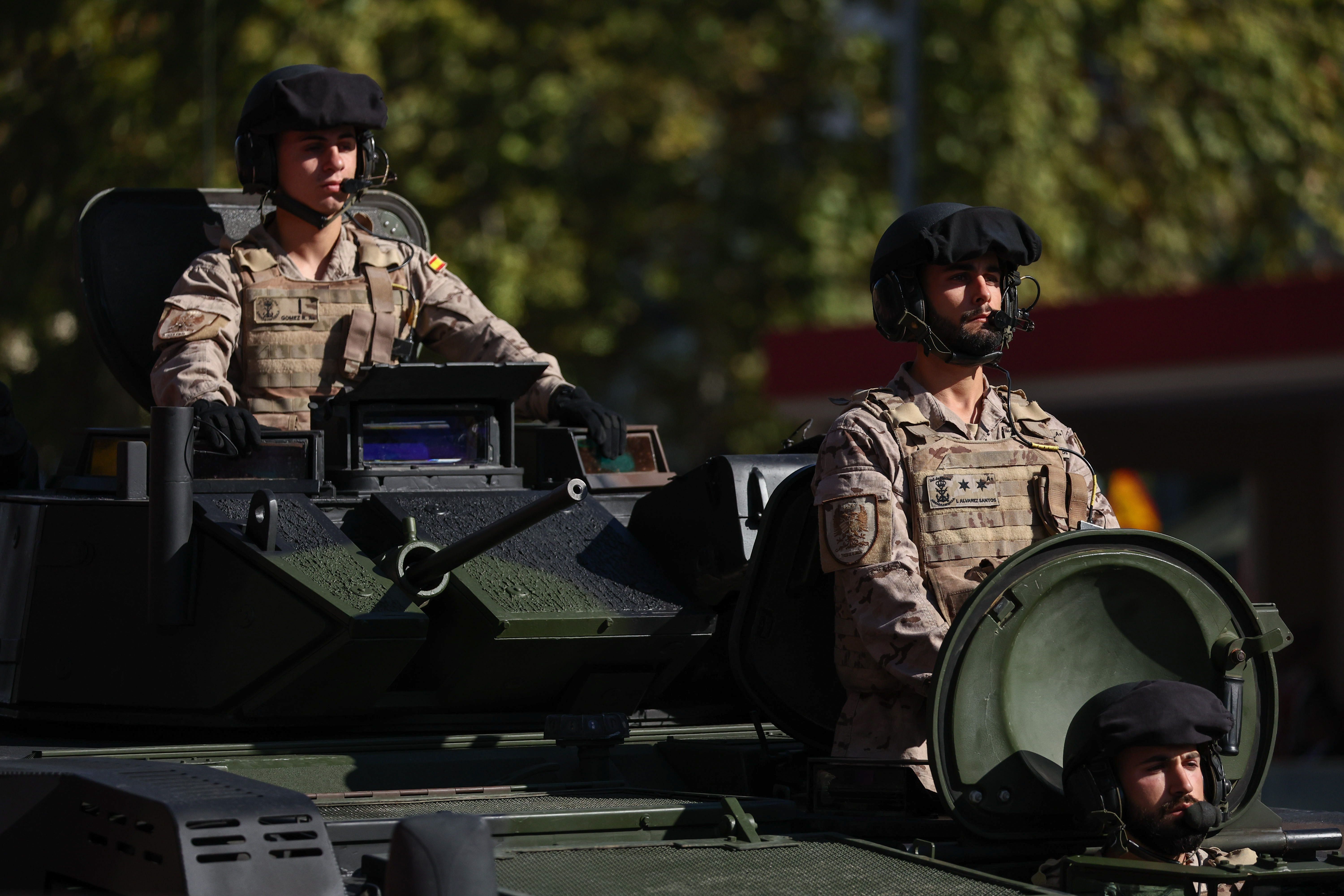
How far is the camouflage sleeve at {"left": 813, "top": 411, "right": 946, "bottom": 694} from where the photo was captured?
15.6 feet

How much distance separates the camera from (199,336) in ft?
19.3

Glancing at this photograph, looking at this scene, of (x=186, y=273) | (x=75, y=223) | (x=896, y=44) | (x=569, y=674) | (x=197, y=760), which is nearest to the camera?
(x=197, y=760)

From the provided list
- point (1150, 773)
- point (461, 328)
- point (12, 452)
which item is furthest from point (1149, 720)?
point (12, 452)

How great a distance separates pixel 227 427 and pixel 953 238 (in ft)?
6.74

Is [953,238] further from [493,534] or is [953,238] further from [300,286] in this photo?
[300,286]

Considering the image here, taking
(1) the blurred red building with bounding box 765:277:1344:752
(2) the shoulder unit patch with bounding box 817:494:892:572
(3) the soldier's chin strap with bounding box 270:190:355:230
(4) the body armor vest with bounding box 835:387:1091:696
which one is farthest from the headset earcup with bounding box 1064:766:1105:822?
(1) the blurred red building with bounding box 765:277:1344:752

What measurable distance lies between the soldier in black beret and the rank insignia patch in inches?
27.8

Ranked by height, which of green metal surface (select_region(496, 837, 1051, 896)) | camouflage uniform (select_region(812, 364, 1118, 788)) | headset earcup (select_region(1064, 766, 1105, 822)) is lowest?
green metal surface (select_region(496, 837, 1051, 896))

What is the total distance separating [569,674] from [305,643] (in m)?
0.79

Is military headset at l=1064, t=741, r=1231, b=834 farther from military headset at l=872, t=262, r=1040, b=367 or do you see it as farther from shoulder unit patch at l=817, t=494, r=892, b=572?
military headset at l=872, t=262, r=1040, b=367

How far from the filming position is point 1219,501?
21.3 meters

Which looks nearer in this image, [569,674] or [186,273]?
[569,674]

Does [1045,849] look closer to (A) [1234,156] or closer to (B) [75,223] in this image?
(B) [75,223]

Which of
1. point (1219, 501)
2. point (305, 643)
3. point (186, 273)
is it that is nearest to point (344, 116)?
point (186, 273)
